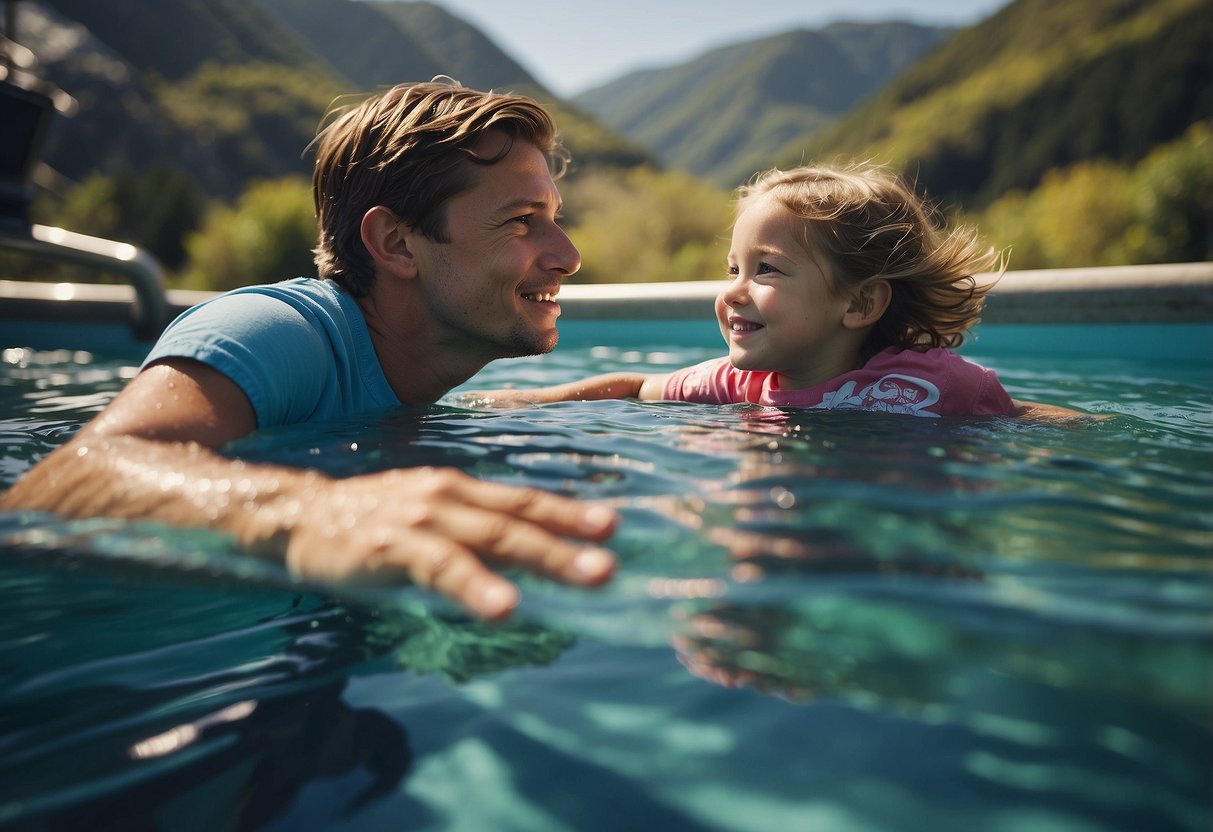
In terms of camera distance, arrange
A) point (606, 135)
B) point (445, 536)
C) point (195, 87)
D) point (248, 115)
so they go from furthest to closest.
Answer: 1. point (606, 135)
2. point (195, 87)
3. point (248, 115)
4. point (445, 536)

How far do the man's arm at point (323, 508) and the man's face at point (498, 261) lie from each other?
125 centimetres

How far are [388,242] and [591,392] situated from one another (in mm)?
1111

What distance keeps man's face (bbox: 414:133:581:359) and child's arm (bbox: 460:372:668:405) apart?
21.3 inches

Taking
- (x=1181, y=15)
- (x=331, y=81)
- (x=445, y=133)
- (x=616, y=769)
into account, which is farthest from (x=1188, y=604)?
(x=331, y=81)

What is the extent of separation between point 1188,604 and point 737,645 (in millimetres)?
584

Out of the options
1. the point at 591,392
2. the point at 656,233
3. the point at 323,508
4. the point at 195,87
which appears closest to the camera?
the point at 323,508

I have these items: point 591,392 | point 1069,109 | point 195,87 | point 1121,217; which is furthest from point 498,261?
point 195,87

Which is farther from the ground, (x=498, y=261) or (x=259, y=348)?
(x=498, y=261)

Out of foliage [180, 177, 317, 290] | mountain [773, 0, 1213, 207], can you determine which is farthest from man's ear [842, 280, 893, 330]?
mountain [773, 0, 1213, 207]

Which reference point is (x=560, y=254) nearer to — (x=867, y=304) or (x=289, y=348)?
(x=289, y=348)

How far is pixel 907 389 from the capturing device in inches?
126

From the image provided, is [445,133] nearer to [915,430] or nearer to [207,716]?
[915,430]

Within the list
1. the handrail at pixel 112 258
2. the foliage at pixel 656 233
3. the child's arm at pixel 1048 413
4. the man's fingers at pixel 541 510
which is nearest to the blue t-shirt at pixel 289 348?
the man's fingers at pixel 541 510

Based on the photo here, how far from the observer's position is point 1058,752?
110 centimetres
